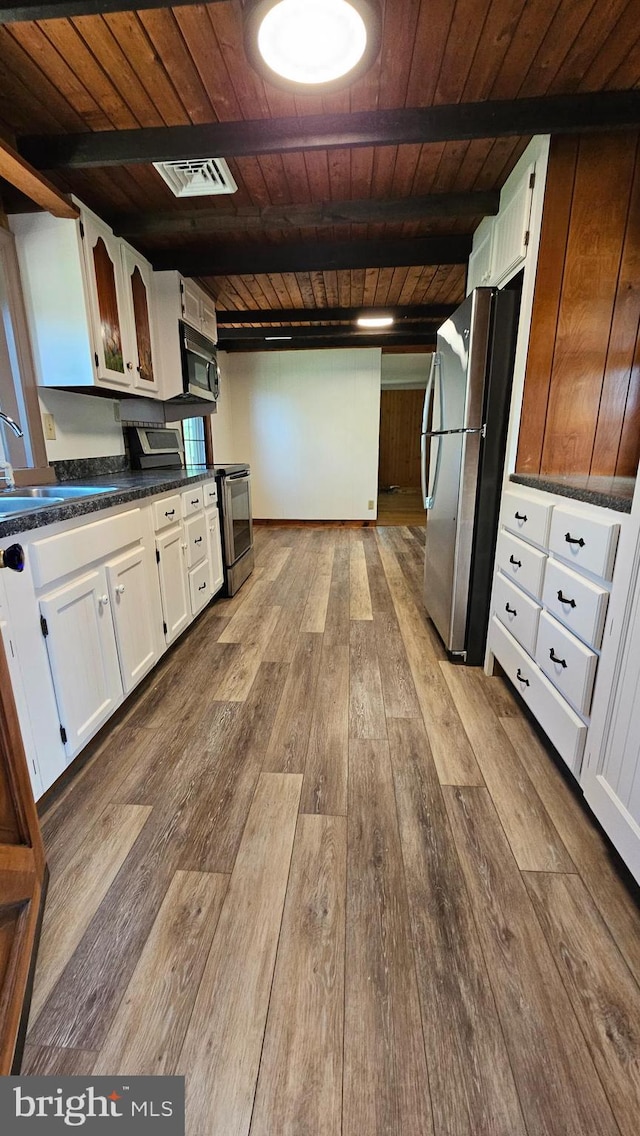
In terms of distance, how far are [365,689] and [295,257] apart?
9.36 feet

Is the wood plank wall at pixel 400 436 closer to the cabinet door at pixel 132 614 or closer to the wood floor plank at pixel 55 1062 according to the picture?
the cabinet door at pixel 132 614

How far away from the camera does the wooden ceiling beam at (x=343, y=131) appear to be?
1598 mm

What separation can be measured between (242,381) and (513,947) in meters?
5.67

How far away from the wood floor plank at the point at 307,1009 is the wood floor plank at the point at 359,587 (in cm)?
179

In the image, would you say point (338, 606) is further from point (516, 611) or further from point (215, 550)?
point (516, 611)

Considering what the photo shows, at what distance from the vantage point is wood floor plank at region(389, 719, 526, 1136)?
0.76 m

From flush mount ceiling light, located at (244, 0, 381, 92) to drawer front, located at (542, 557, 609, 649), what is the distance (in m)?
1.68

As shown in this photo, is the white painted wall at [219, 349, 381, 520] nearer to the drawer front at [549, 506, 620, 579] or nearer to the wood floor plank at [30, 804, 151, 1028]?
the drawer front at [549, 506, 620, 579]

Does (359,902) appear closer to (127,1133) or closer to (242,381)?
(127,1133)

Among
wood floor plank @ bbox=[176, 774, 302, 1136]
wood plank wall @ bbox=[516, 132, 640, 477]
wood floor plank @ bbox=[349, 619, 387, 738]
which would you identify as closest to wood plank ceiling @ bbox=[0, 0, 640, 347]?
wood plank wall @ bbox=[516, 132, 640, 477]

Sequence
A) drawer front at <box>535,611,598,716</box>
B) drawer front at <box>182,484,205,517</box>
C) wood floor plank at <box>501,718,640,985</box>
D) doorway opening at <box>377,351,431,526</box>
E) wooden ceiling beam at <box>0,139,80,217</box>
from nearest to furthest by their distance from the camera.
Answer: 1. wood floor plank at <box>501,718,640,985</box>
2. drawer front at <box>535,611,598,716</box>
3. wooden ceiling beam at <box>0,139,80,217</box>
4. drawer front at <box>182,484,205,517</box>
5. doorway opening at <box>377,351,431,526</box>

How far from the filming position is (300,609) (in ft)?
9.98

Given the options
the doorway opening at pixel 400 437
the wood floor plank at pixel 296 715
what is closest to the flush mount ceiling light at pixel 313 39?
the wood floor plank at pixel 296 715

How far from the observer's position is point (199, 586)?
8.82 feet
